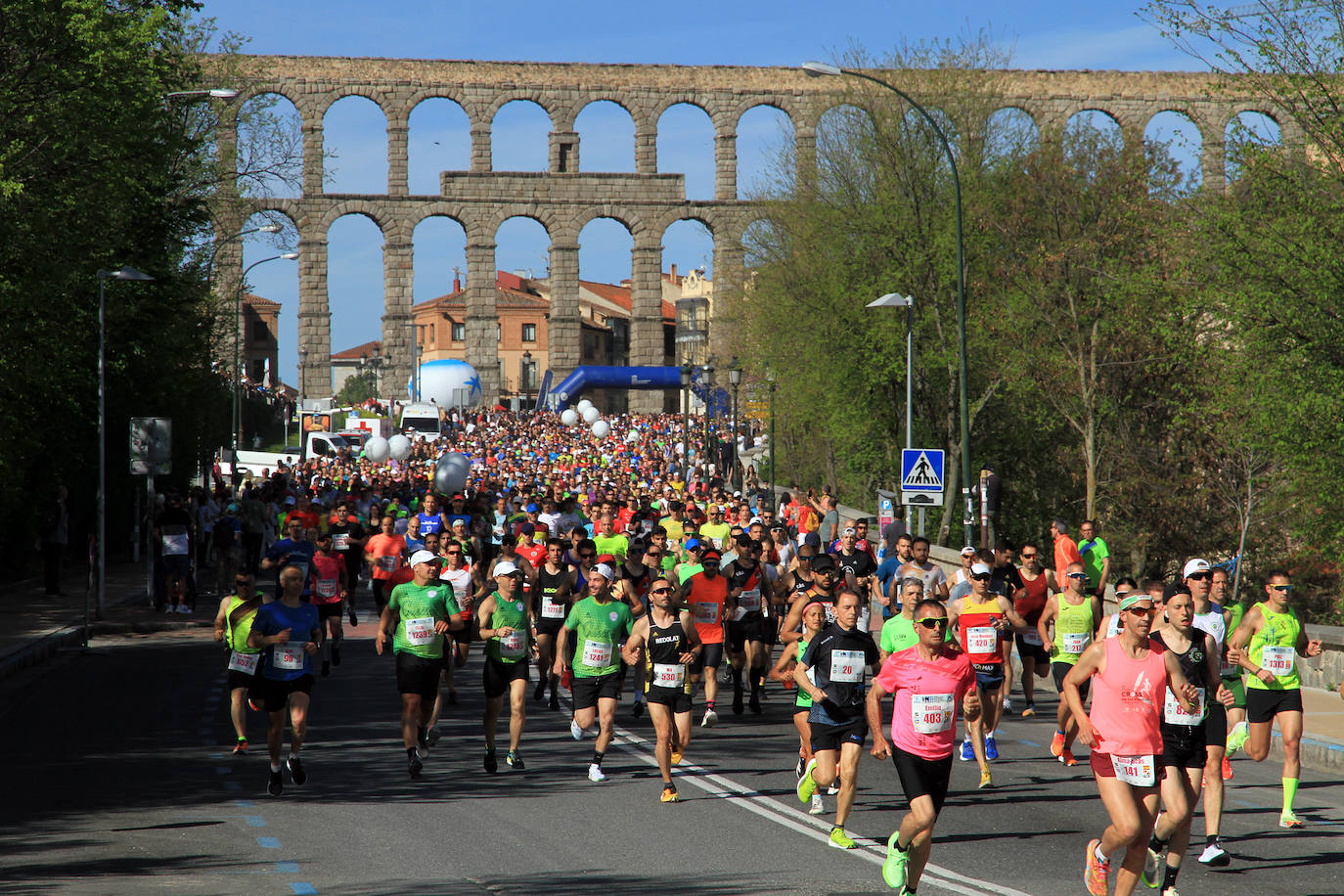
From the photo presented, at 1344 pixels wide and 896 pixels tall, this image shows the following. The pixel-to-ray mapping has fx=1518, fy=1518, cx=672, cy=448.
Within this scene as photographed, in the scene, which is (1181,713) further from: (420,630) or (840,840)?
(420,630)

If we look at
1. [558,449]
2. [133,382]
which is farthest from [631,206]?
[133,382]

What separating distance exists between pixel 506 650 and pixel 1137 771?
6244 mm

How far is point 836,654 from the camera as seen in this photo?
34.8ft

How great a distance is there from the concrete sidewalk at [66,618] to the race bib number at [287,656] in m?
8.26

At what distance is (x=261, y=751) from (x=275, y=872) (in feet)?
16.3

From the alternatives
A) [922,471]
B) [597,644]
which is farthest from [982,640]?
[922,471]

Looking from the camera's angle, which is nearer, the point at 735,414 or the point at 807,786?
the point at 807,786

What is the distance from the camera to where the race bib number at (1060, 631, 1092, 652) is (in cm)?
1381

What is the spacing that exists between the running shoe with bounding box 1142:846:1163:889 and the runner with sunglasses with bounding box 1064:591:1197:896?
0.90 feet

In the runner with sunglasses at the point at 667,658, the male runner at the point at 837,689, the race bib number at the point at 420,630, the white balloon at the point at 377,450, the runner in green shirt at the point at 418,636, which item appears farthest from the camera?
the white balloon at the point at 377,450

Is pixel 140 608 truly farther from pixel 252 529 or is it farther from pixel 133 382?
pixel 133 382

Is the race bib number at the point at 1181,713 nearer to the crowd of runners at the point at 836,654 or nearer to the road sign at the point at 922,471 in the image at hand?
the crowd of runners at the point at 836,654

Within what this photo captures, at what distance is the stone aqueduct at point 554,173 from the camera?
275 feet

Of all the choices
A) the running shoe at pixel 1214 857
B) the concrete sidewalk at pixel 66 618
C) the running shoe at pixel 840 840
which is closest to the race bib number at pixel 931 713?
the running shoe at pixel 840 840
